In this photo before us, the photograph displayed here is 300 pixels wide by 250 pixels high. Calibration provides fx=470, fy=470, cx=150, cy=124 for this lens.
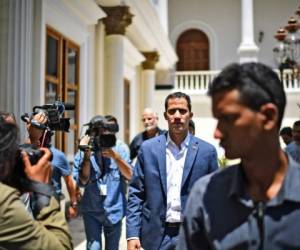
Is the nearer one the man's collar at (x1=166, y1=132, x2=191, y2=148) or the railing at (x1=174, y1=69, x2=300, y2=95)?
the man's collar at (x1=166, y1=132, x2=191, y2=148)

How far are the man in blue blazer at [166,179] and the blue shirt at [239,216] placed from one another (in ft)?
4.90

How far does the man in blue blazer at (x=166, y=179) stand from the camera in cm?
301

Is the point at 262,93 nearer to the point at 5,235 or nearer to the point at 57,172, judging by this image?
the point at 5,235

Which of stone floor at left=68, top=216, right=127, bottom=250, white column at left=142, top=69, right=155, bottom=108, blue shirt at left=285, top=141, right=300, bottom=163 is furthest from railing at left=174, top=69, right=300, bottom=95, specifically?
blue shirt at left=285, top=141, right=300, bottom=163

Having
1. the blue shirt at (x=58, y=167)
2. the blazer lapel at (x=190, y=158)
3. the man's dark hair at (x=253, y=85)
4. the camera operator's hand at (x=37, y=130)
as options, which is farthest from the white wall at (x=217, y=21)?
the man's dark hair at (x=253, y=85)

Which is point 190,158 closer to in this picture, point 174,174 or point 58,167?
point 174,174

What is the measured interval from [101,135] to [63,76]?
13.0 ft

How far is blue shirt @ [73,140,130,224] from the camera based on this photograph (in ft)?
13.3

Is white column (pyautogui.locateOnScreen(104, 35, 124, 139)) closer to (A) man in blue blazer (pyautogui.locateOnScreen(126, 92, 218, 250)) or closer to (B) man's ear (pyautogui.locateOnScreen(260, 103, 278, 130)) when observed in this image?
(A) man in blue blazer (pyautogui.locateOnScreen(126, 92, 218, 250))

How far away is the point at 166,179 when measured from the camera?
3068mm

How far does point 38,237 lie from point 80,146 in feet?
7.58

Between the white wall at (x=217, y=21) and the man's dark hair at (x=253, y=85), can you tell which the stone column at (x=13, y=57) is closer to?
the man's dark hair at (x=253, y=85)

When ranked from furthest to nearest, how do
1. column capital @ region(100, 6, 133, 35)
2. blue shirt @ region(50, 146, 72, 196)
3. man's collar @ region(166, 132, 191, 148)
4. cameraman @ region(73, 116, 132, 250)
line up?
column capital @ region(100, 6, 133, 35)
cameraman @ region(73, 116, 132, 250)
blue shirt @ region(50, 146, 72, 196)
man's collar @ region(166, 132, 191, 148)

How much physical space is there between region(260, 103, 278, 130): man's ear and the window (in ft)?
17.6
